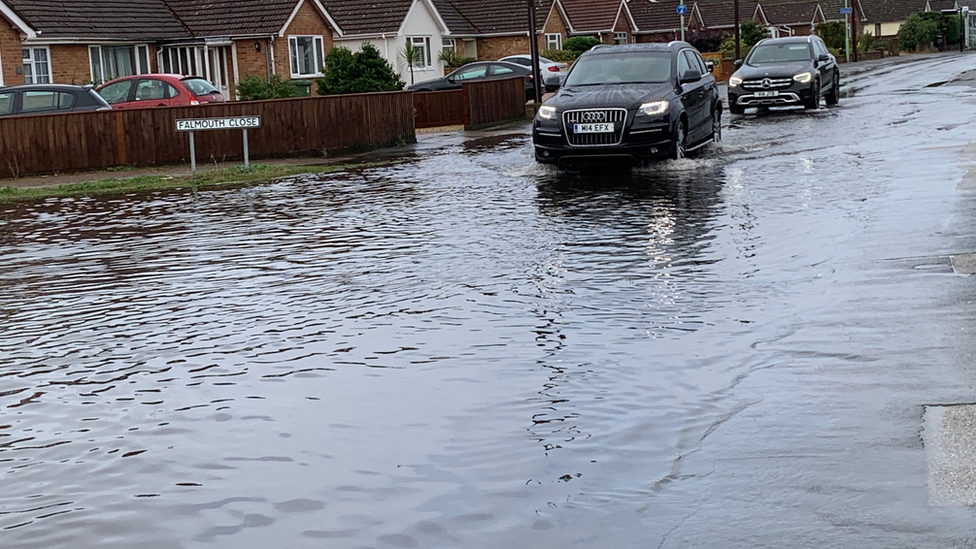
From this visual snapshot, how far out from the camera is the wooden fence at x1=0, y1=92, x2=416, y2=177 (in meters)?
24.1

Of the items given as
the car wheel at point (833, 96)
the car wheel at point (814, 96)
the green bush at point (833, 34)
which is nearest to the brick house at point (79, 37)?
the car wheel at point (833, 96)

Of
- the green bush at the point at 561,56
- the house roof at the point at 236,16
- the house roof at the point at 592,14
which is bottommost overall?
the green bush at the point at 561,56

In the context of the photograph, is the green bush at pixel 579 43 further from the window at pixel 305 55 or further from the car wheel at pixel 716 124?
the car wheel at pixel 716 124

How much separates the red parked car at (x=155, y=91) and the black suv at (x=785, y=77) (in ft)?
38.4

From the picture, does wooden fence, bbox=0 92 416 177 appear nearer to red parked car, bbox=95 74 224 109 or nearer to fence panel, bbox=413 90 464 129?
red parked car, bbox=95 74 224 109

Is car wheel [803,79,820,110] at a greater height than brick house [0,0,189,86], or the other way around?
brick house [0,0,189,86]

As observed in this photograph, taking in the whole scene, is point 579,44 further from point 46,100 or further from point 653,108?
point 653,108

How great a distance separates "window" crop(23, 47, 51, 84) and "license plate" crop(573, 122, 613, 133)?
2838cm

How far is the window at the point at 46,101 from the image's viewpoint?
25906 mm

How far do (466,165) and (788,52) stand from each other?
41.5 ft

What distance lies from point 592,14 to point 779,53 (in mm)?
49682

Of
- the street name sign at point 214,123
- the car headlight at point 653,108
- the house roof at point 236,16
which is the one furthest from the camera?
the house roof at point 236,16

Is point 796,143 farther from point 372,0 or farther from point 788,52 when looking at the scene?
point 372,0

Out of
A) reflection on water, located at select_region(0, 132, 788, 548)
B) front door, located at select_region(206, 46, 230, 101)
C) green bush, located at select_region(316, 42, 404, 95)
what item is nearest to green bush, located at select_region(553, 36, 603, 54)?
front door, located at select_region(206, 46, 230, 101)
